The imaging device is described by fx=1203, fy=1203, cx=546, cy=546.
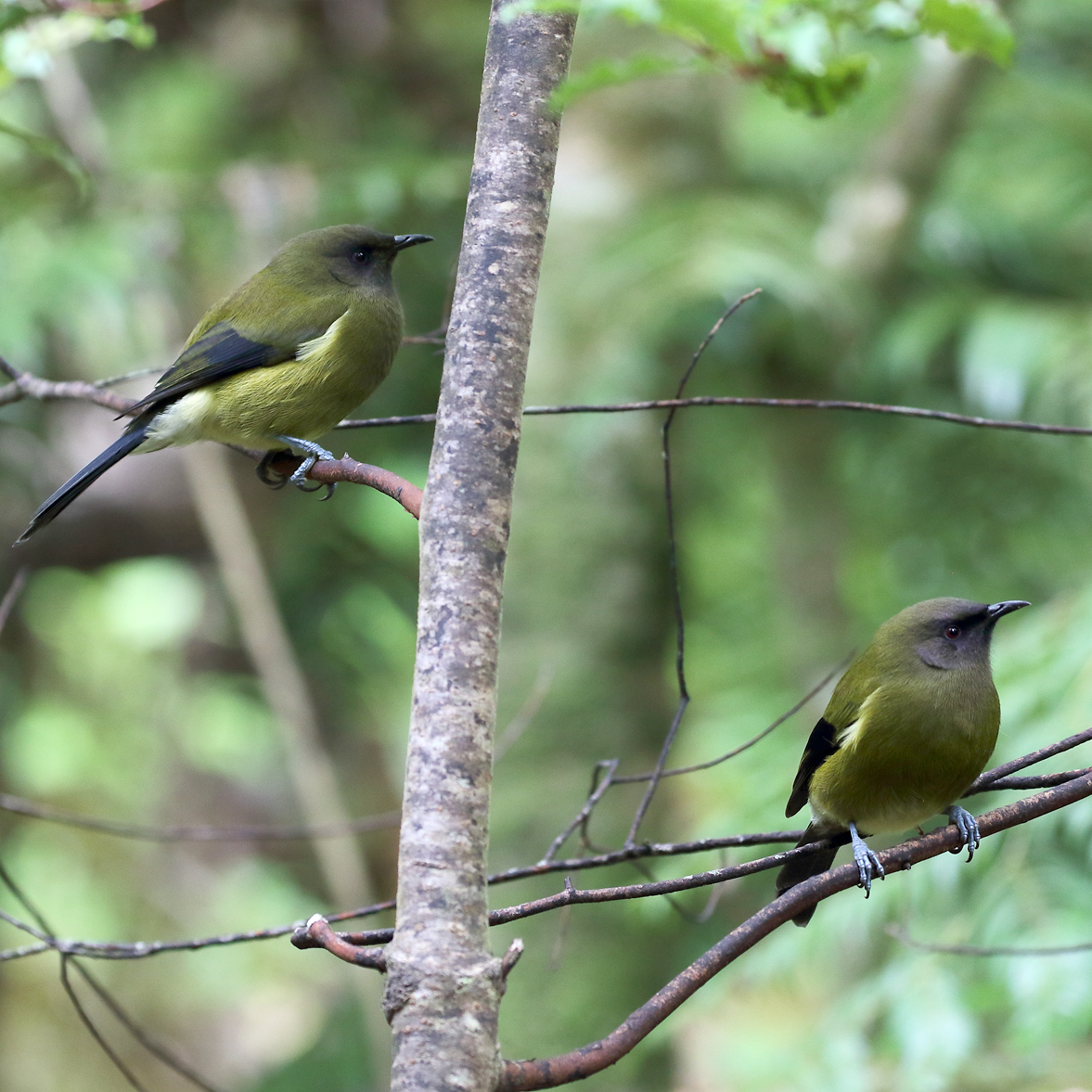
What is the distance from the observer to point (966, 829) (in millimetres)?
Result: 1815

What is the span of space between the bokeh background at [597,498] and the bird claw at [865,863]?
4.31 feet

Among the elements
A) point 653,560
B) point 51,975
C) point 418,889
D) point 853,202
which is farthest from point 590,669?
point 418,889

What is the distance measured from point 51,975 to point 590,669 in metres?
3.24

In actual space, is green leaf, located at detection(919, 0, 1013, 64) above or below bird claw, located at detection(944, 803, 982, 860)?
above

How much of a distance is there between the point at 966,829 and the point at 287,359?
197cm

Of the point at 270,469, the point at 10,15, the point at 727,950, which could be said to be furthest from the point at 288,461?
the point at 727,950

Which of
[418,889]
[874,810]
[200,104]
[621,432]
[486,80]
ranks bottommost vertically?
[418,889]

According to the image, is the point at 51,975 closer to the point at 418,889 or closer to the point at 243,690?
the point at 243,690

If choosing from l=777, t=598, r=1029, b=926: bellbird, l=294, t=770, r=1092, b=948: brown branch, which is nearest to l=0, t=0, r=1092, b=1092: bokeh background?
l=777, t=598, r=1029, b=926: bellbird

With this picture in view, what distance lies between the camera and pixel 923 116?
4.90 metres

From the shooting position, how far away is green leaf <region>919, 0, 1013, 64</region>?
5.78 feet

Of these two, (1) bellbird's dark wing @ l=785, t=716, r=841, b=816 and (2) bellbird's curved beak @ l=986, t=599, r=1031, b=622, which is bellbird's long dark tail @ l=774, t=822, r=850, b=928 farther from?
(2) bellbird's curved beak @ l=986, t=599, r=1031, b=622

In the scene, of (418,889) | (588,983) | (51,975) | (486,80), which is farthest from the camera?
(51,975)

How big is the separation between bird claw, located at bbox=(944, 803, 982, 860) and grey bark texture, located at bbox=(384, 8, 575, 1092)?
26.8 inches
